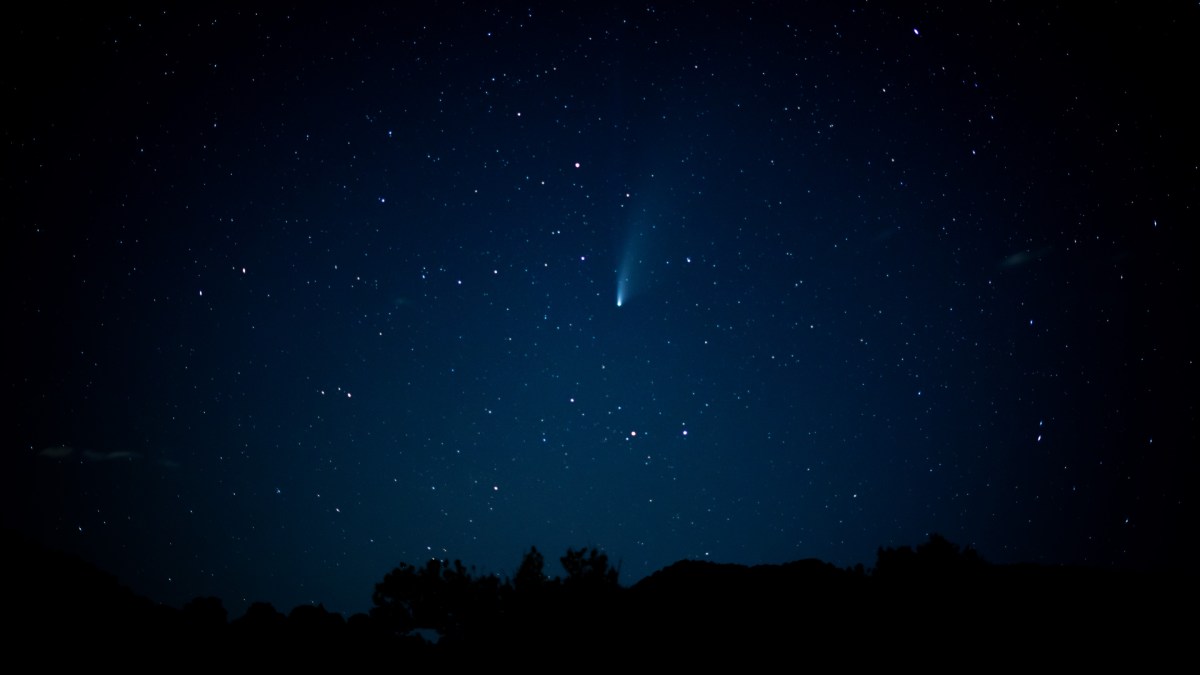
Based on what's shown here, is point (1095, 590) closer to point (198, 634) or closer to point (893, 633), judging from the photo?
point (893, 633)

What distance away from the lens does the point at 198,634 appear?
895 cm

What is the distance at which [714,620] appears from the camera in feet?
26.3

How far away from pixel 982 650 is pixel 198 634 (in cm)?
1253

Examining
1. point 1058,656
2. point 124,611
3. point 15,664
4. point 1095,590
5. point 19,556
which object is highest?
point 19,556

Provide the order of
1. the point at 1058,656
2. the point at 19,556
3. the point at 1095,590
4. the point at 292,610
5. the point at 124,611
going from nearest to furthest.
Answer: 1. the point at 1058,656
2. the point at 1095,590
3. the point at 124,611
4. the point at 19,556
5. the point at 292,610

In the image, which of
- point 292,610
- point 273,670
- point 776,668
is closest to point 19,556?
point 292,610

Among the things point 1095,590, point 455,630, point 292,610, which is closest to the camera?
point 1095,590

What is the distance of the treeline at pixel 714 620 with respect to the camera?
21.9ft

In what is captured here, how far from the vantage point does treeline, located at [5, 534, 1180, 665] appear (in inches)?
262

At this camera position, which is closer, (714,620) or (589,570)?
(714,620)

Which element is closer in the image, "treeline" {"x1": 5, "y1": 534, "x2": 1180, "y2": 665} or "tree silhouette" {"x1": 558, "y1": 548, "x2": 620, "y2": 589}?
"treeline" {"x1": 5, "y1": 534, "x2": 1180, "y2": 665}

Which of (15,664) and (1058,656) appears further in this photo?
(15,664)

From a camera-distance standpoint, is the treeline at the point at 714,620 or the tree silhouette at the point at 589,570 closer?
the treeline at the point at 714,620

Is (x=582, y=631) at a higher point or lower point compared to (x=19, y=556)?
lower
